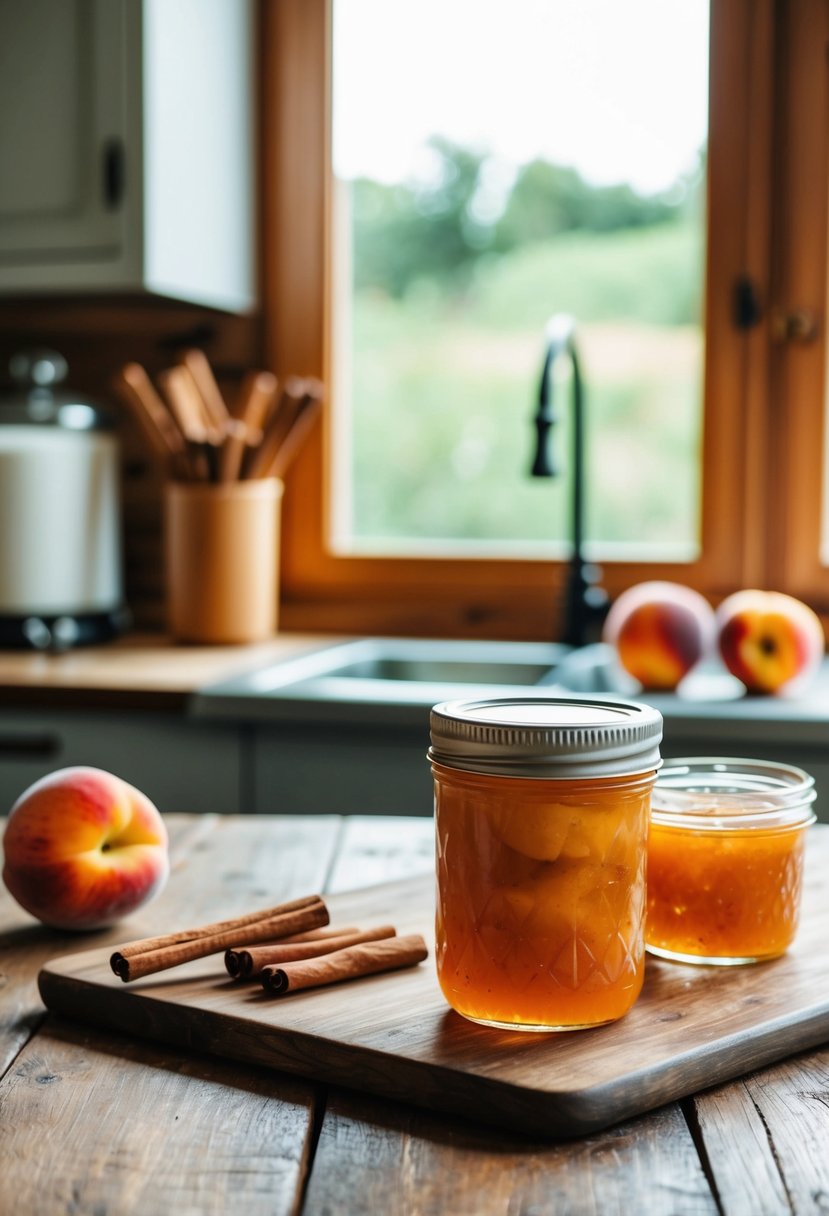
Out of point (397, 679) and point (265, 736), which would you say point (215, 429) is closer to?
point (397, 679)

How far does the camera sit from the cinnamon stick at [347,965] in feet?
2.49

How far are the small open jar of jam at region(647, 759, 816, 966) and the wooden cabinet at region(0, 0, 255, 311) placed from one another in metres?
1.57

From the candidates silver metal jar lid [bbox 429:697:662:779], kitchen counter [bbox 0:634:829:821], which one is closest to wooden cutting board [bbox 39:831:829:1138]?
silver metal jar lid [bbox 429:697:662:779]

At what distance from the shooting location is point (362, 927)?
892mm

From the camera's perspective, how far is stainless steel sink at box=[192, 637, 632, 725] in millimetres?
1791

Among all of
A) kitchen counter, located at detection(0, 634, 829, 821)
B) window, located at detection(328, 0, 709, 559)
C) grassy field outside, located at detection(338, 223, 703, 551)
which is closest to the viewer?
kitchen counter, located at detection(0, 634, 829, 821)


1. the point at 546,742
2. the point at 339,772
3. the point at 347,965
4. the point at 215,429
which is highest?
the point at 215,429

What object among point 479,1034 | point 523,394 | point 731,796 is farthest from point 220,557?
point 523,394

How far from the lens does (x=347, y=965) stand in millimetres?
782

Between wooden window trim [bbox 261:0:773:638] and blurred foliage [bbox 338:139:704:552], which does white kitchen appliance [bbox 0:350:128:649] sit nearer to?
wooden window trim [bbox 261:0:773:638]

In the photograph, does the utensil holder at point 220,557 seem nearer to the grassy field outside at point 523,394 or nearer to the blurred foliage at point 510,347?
the blurred foliage at point 510,347

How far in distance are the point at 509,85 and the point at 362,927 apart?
1.99 meters

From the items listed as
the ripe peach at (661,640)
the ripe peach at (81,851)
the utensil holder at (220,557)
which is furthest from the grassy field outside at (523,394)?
the ripe peach at (81,851)

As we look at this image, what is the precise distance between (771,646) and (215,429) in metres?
1.02
